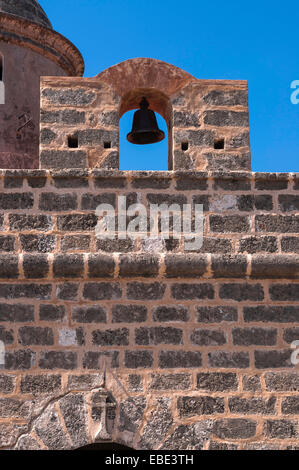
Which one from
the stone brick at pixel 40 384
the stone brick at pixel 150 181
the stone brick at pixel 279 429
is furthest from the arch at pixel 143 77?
the stone brick at pixel 279 429

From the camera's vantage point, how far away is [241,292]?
5012 millimetres

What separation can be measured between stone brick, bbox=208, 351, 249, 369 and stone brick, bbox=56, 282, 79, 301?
1.07m

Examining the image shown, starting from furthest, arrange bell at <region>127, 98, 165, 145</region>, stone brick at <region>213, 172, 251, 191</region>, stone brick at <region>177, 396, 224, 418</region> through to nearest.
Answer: bell at <region>127, 98, 165, 145</region>
stone brick at <region>213, 172, 251, 191</region>
stone brick at <region>177, 396, 224, 418</region>

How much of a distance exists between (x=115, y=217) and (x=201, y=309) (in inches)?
37.0

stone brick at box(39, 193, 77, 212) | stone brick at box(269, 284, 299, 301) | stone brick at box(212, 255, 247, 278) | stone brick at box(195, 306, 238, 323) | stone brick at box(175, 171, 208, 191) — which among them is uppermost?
stone brick at box(175, 171, 208, 191)

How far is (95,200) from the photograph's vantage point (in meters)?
5.14

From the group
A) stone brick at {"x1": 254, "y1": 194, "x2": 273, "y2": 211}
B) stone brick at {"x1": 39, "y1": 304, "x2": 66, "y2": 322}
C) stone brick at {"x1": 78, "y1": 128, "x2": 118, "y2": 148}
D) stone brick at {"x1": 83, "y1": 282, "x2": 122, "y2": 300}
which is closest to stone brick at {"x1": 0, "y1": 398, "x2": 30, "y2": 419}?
stone brick at {"x1": 39, "y1": 304, "x2": 66, "y2": 322}

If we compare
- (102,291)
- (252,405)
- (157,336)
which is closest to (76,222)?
(102,291)

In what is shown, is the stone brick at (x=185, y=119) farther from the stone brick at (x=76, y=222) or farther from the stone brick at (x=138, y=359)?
the stone brick at (x=138, y=359)

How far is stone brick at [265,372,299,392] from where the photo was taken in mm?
4867

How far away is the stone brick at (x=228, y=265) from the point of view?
4.96 m

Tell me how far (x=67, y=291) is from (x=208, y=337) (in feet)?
3.54

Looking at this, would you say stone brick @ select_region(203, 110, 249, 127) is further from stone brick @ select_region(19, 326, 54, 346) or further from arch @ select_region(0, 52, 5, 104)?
arch @ select_region(0, 52, 5, 104)

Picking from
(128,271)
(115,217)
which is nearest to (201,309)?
(128,271)
